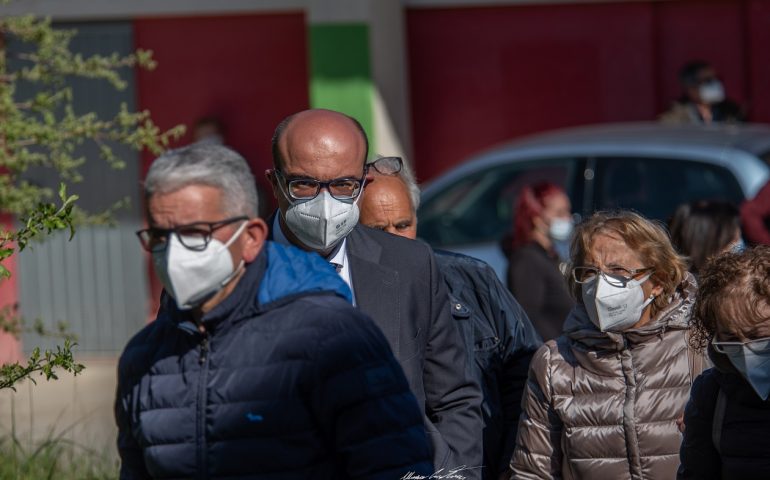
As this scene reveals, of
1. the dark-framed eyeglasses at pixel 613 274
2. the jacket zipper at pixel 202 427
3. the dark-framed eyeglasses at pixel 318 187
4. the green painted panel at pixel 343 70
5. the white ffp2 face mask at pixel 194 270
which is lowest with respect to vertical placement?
the jacket zipper at pixel 202 427

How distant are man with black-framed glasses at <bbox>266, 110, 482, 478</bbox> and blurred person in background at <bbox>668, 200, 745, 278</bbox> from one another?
1.95 metres

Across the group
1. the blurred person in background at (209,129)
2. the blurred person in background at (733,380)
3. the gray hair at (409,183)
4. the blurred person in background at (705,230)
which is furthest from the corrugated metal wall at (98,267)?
the blurred person in background at (733,380)

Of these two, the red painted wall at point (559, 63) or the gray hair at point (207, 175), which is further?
the red painted wall at point (559, 63)

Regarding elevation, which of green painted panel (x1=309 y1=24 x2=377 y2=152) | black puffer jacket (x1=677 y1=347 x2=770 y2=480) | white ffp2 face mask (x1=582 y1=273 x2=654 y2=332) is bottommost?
black puffer jacket (x1=677 y1=347 x2=770 y2=480)

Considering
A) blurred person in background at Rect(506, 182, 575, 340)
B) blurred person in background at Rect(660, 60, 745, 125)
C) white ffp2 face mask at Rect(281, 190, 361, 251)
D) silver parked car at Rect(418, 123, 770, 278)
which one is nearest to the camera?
white ffp2 face mask at Rect(281, 190, 361, 251)

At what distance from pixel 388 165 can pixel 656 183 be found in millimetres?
3620

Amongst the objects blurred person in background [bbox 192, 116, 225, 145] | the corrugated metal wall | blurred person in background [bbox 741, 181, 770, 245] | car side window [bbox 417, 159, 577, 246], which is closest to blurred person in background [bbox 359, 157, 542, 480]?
blurred person in background [bbox 741, 181, 770, 245]

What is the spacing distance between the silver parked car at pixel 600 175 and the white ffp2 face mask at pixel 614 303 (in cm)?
340

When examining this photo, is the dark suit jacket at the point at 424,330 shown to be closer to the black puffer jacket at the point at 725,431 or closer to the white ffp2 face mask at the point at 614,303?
the white ffp2 face mask at the point at 614,303

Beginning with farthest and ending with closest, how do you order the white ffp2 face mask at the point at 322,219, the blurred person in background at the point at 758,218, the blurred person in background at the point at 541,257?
the blurred person in background at the point at 541,257 < the blurred person in background at the point at 758,218 < the white ffp2 face mask at the point at 322,219

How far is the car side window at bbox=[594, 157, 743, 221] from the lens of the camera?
7.34 meters

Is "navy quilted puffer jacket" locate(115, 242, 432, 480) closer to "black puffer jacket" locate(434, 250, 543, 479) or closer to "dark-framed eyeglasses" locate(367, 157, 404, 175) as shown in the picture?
"black puffer jacket" locate(434, 250, 543, 479)

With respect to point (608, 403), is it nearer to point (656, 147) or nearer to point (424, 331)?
point (424, 331)

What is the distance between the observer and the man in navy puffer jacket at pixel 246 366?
273 cm
